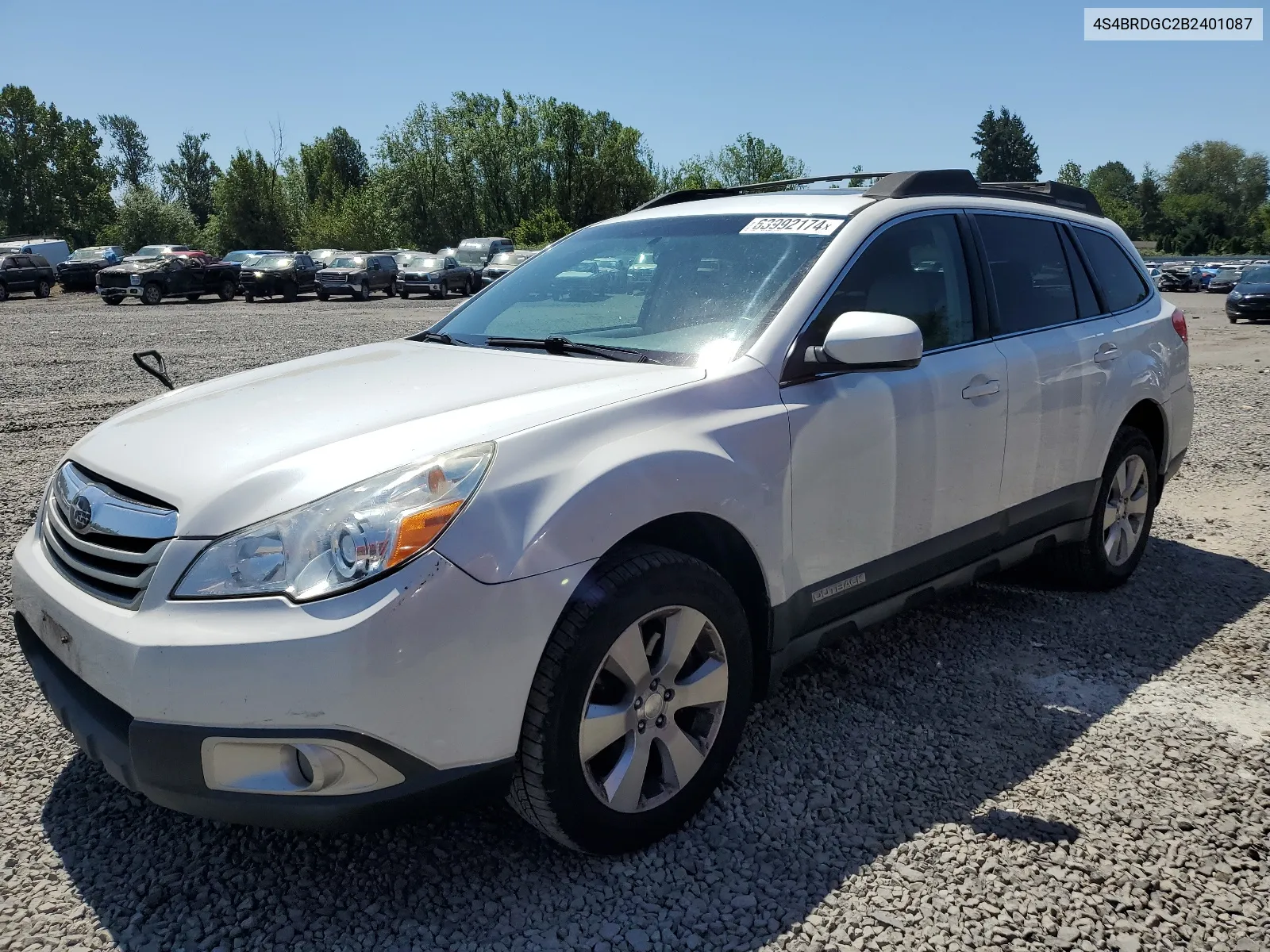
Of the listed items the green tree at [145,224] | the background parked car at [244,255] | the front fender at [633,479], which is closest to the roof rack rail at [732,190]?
the front fender at [633,479]

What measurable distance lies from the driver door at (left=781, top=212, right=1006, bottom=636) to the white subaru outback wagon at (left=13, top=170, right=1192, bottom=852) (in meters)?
0.01

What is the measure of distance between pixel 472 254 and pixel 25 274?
1603 cm

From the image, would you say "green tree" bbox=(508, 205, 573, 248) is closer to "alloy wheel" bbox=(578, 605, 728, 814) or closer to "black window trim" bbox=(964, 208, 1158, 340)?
"black window trim" bbox=(964, 208, 1158, 340)

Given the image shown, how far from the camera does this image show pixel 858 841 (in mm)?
2682

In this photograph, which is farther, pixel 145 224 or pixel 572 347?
pixel 145 224

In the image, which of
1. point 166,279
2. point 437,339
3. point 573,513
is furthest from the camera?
point 166,279

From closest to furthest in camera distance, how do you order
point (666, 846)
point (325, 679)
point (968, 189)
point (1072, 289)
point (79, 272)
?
point (325, 679)
point (666, 846)
point (968, 189)
point (1072, 289)
point (79, 272)

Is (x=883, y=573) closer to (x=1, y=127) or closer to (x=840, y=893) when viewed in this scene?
(x=840, y=893)

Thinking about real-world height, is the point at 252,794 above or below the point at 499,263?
below

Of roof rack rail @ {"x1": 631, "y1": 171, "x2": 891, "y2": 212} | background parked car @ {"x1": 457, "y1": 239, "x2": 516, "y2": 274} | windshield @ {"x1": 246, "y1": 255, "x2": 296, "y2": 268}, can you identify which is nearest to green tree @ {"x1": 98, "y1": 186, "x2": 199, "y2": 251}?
background parked car @ {"x1": 457, "y1": 239, "x2": 516, "y2": 274}

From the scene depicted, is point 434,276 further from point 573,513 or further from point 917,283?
point 573,513

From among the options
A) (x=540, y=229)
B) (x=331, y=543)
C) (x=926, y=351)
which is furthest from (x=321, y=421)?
(x=540, y=229)

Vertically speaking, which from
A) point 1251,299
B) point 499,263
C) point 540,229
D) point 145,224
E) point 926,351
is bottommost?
point 1251,299

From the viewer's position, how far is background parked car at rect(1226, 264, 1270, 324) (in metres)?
23.9
